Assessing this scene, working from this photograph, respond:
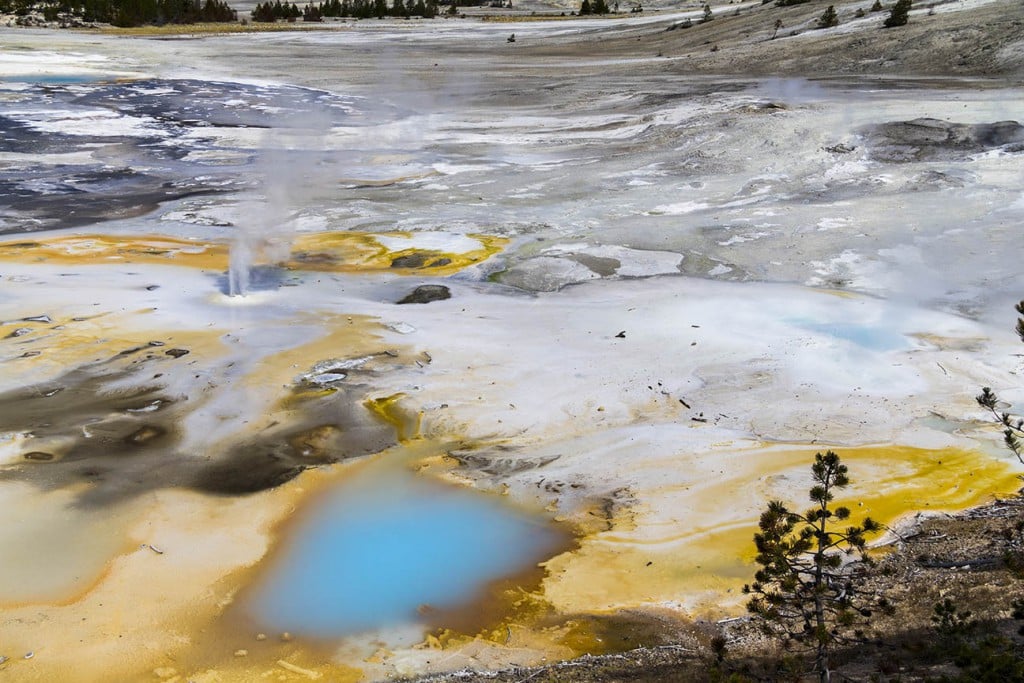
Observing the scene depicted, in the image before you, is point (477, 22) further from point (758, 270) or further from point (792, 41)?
point (758, 270)

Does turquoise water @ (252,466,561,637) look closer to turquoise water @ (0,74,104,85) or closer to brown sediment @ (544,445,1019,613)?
brown sediment @ (544,445,1019,613)

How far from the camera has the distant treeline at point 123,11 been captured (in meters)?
35.4

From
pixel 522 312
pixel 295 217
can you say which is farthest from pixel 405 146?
pixel 522 312

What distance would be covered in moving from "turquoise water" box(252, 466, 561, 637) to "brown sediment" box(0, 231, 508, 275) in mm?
4693

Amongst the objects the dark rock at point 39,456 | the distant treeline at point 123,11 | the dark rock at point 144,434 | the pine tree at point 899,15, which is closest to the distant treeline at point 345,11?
the distant treeline at point 123,11

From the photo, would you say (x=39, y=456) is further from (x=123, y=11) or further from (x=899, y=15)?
(x=123, y=11)

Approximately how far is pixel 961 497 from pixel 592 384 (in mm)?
2897

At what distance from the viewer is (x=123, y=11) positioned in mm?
35500

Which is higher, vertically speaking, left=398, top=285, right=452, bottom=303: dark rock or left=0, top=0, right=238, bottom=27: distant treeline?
left=0, top=0, right=238, bottom=27: distant treeline

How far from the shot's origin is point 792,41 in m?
20.7

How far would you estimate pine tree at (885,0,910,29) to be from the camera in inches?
754

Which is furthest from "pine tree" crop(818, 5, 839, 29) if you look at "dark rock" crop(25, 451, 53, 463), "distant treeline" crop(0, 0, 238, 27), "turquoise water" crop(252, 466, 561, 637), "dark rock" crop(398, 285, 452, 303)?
"distant treeline" crop(0, 0, 238, 27)

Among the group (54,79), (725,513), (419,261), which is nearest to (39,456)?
(725,513)

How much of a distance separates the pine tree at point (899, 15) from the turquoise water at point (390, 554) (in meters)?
17.3
